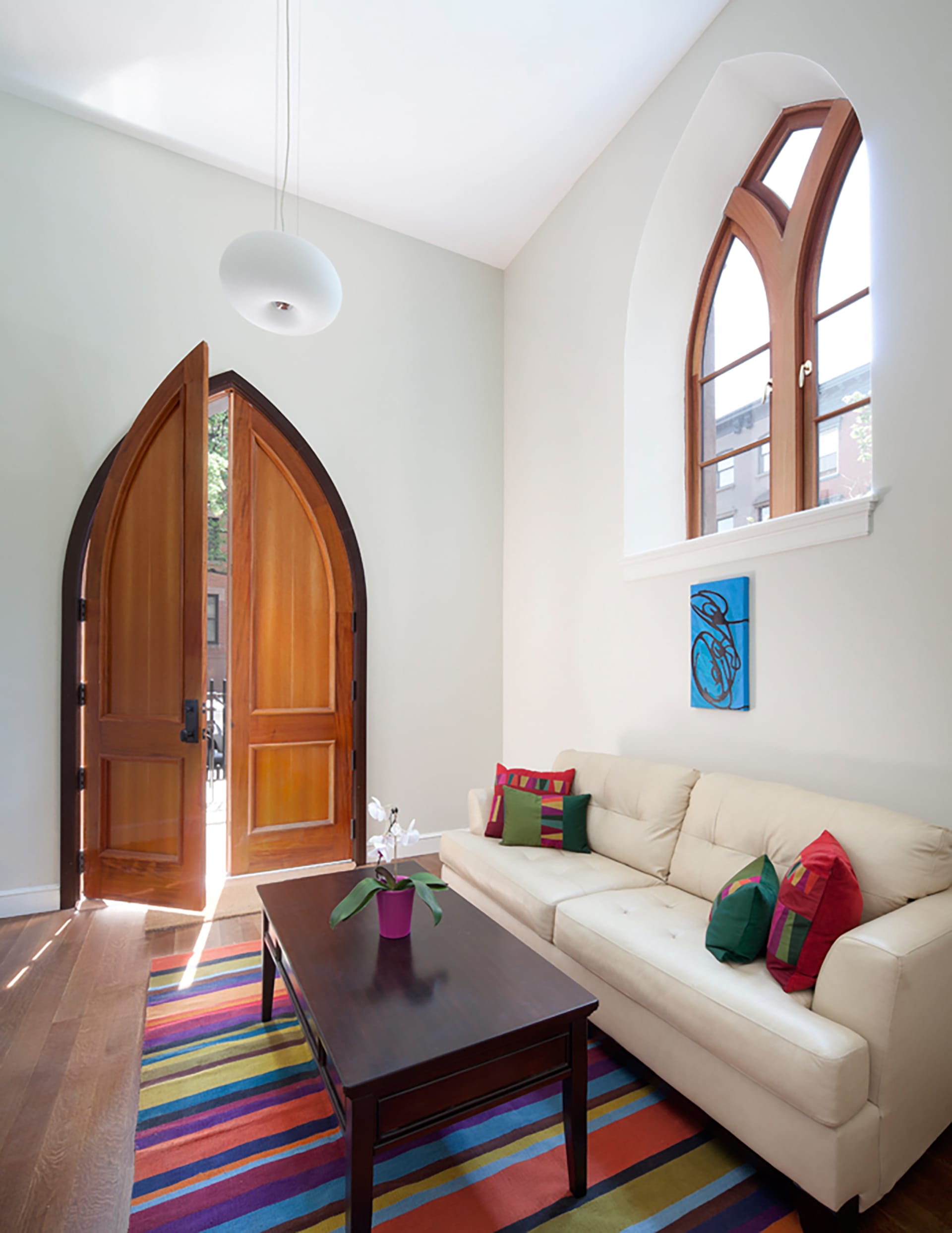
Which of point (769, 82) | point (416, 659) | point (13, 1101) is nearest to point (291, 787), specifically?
point (416, 659)

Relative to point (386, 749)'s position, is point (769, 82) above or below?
above

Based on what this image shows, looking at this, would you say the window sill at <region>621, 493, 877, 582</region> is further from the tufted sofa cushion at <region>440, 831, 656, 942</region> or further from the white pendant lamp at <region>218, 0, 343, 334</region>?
the white pendant lamp at <region>218, 0, 343, 334</region>

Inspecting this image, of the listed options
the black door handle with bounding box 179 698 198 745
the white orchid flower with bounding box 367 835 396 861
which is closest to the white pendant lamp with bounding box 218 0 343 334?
the white orchid flower with bounding box 367 835 396 861

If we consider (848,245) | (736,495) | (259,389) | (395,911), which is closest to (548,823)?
(395,911)

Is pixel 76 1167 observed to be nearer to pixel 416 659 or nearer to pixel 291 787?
pixel 291 787

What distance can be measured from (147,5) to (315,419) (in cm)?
190

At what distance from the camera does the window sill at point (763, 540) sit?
2.34m

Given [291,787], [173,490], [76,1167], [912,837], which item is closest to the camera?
[76,1167]

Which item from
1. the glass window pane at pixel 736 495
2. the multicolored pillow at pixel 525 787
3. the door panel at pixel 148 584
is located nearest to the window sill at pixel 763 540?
the glass window pane at pixel 736 495

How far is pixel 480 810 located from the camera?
→ 3293 millimetres

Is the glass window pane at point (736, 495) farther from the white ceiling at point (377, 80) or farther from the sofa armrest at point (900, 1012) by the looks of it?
the white ceiling at point (377, 80)

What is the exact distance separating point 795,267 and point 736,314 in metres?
0.42

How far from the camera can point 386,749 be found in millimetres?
4180

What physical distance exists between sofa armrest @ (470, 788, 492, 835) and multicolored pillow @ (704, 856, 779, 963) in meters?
1.47
